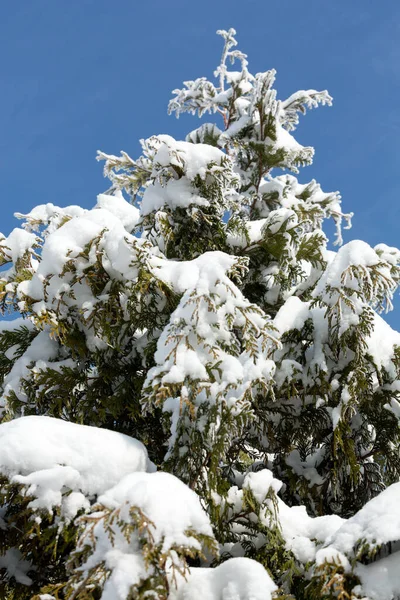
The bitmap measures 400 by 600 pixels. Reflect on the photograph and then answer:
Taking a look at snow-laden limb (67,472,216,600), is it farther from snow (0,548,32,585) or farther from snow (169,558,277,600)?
snow (0,548,32,585)

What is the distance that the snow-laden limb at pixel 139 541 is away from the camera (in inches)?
93.4

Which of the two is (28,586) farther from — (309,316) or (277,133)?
(277,133)

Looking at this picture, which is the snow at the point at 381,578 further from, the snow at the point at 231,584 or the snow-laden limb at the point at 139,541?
the snow-laden limb at the point at 139,541

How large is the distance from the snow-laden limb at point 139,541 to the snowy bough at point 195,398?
11 mm

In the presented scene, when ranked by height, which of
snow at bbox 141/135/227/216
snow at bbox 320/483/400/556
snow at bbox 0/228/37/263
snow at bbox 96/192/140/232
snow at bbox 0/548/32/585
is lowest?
snow at bbox 0/548/32/585

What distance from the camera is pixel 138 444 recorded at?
3.72 meters

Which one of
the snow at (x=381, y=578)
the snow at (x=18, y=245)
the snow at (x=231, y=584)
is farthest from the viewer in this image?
the snow at (x=18, y=245)

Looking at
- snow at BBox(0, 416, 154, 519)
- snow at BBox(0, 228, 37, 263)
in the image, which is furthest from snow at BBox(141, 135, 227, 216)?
snow at BBox(0, 416, 154, 519)

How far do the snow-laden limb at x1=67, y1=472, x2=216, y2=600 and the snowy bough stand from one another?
1 cm

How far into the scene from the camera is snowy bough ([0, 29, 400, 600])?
2.69 metres

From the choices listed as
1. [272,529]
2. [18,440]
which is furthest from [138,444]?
[272,529]

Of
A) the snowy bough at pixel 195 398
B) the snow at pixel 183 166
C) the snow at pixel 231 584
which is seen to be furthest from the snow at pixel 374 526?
the snow at pixel 183 166

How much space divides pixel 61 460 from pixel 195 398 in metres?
1.03

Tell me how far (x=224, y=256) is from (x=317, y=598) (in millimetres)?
2457
